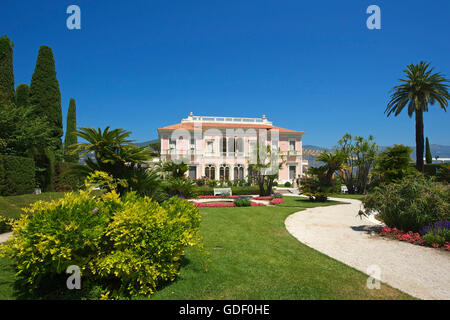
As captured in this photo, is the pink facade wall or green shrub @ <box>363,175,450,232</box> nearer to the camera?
green shrub @ <box>363,175,450,232</box>

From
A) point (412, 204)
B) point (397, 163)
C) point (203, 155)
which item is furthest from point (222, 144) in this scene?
point (412, 204)

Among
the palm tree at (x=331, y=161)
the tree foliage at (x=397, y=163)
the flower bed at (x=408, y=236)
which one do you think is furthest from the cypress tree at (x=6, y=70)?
the tree foliage at (x=397, y=163)

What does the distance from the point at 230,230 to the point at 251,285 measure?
4348mm

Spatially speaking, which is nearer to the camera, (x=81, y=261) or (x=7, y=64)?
(x=81, y=261)

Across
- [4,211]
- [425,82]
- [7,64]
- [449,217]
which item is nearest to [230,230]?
[449,217]

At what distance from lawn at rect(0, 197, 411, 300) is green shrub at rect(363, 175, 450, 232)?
3.66 metres

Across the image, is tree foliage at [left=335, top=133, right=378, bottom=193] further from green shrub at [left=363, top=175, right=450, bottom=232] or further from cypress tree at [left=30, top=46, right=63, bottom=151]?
cypress tree at [left=30, top=46, right=63, bottom=151]

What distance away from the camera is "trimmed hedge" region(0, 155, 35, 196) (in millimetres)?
13703

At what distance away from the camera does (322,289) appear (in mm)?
3934

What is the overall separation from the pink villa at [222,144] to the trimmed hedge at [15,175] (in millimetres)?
20737

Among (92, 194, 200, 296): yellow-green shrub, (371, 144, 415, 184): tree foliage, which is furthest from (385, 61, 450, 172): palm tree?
(92, 194, 200, 296): yellow-green shrub
